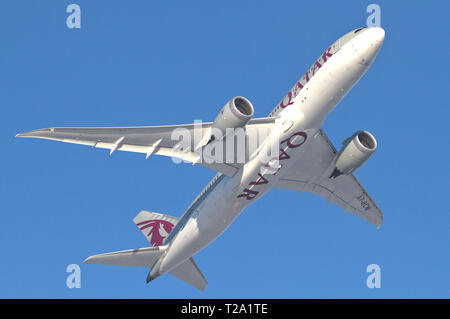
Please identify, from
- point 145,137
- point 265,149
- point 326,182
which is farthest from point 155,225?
point 265,149

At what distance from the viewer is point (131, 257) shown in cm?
4369

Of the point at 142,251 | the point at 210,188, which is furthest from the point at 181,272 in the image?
the point at 210,188

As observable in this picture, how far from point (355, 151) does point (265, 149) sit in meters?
5.96

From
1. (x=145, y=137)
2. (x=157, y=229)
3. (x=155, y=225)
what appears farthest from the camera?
(x=155, y=225)

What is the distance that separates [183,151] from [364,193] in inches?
513

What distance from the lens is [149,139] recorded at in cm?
3794

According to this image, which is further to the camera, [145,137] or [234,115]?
[145,137]

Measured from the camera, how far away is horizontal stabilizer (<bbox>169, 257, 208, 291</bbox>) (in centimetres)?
4538

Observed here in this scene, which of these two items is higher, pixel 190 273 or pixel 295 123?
pixel 295 123

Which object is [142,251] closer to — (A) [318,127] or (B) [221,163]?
(B) [221,163]

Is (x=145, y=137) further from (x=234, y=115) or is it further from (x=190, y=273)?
(x=190, y=273)

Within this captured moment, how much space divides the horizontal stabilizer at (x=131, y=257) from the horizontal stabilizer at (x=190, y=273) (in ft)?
7.04

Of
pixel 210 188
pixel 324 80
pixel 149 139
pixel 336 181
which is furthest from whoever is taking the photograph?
pixel 336 181

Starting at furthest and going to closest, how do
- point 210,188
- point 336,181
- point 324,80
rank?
point 336,181
point 210,188
point 324,80
